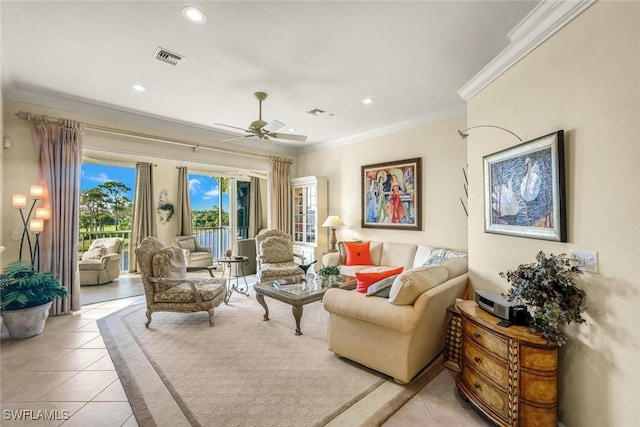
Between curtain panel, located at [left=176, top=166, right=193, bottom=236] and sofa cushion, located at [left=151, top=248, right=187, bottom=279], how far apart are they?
368 cm

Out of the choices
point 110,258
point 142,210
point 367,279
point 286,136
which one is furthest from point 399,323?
point 142,210

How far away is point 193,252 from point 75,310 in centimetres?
298

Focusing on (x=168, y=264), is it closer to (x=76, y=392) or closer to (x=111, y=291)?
(x=76, y=392)

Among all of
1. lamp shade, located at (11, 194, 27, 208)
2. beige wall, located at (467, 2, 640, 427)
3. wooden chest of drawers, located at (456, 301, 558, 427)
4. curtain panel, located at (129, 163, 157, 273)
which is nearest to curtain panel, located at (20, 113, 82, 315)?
lamp shade, located at (11, 194, 27, 208)

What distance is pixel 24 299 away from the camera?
2998 millimetres

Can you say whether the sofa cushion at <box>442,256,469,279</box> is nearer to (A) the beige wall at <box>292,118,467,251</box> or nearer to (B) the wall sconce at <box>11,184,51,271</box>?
(A) the beige wall at <box>292,118,467,251</box>

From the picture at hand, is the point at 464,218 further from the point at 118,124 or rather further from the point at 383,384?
the point at 118,124

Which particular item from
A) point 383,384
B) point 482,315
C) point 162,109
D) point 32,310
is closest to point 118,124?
point 162,109

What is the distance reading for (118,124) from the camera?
14.2 ft

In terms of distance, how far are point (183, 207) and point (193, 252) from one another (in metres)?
1.36

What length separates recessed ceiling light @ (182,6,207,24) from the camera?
214cm

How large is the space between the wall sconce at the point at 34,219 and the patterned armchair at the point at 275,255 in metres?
2.89

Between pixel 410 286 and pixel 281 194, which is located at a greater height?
pixel 281 194

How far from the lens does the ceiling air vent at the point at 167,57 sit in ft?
8.87
